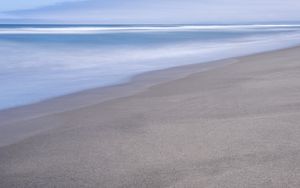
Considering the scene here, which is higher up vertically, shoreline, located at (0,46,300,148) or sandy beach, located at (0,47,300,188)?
sandy beach, located at (0,47,300,188)

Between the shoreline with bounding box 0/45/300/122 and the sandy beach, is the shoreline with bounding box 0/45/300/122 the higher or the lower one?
the lower one

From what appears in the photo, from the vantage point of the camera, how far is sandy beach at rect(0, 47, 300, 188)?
3549 mm

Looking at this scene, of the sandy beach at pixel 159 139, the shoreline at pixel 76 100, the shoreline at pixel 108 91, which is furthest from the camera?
the shoreline at pixel 108 91

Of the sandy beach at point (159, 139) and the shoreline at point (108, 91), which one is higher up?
the sandy beach at point (159, 139)

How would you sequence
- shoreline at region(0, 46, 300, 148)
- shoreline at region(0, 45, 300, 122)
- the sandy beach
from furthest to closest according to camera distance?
shoreline at region(0, 45, 300, 122) < shoreline at region(0, 46, 300, 148) < the sandy beach

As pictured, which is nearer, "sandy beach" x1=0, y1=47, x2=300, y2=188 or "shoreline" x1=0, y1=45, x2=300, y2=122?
"sandy beach" x1=0, y1=47, x2=300, y2=188

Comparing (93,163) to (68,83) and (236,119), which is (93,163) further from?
(68,83)

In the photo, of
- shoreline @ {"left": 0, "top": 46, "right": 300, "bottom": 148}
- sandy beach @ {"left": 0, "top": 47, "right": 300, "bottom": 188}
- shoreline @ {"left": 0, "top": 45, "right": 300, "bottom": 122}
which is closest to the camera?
sandy beach @ {"left": 0, "top": 47, "right": 300, "bottom": 188}

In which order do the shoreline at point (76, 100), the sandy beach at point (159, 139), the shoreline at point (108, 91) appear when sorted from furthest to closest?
the shoreline at point (108, 91), the shoreline at point (76, 100), the sandy beach at point (159, 139)

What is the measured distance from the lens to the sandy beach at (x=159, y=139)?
140 inches

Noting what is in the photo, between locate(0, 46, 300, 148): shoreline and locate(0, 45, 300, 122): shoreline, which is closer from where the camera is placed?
locate(0, 46, 300, 148): shoreline

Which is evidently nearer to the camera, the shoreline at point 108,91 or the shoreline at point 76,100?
the shoreline at point 76,100

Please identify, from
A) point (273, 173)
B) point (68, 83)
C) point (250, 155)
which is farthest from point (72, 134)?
point (68, 83)

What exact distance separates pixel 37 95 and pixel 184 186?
177 inches
